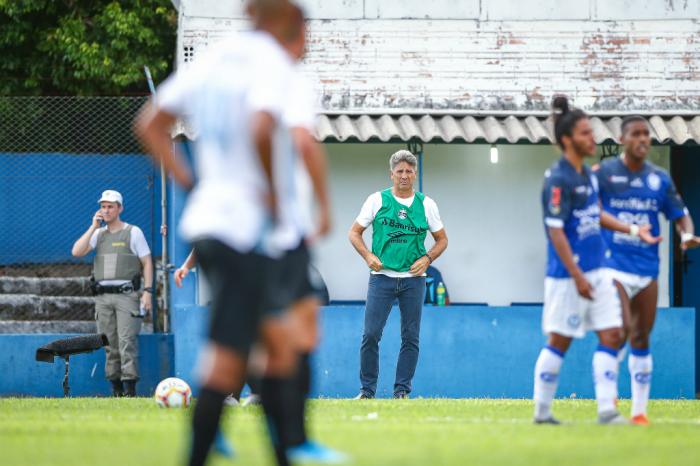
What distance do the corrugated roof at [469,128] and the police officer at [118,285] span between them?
98.6 inches

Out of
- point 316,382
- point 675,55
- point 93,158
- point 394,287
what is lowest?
point 316,382

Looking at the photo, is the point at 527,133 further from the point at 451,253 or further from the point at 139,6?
the point at 139,6

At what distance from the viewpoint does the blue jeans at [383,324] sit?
1326 cm

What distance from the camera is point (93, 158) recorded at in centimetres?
1775

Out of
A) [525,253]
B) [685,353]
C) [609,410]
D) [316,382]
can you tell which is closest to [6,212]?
[316,382]

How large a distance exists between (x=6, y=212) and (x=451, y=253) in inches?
213

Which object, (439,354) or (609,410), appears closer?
(609,410)

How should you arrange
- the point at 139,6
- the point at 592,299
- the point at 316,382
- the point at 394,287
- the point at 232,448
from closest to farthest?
→ the point at 232,448 → the point at 592,299 → the point at 394,287 → the point at 316,382 → the point at 139,6

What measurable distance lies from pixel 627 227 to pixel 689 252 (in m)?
9.61

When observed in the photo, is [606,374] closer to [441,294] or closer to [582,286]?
[582,286]

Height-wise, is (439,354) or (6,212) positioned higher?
(6,212)

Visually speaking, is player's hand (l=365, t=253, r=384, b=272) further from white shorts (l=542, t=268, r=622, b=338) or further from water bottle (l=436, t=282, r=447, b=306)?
white shorts (l=542, t=268, r=622, b=338)

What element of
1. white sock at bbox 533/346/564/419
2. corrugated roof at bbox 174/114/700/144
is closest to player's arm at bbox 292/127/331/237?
white sock at bbox 533/346/564/419

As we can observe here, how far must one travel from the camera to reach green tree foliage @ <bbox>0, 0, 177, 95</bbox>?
23.6 m
